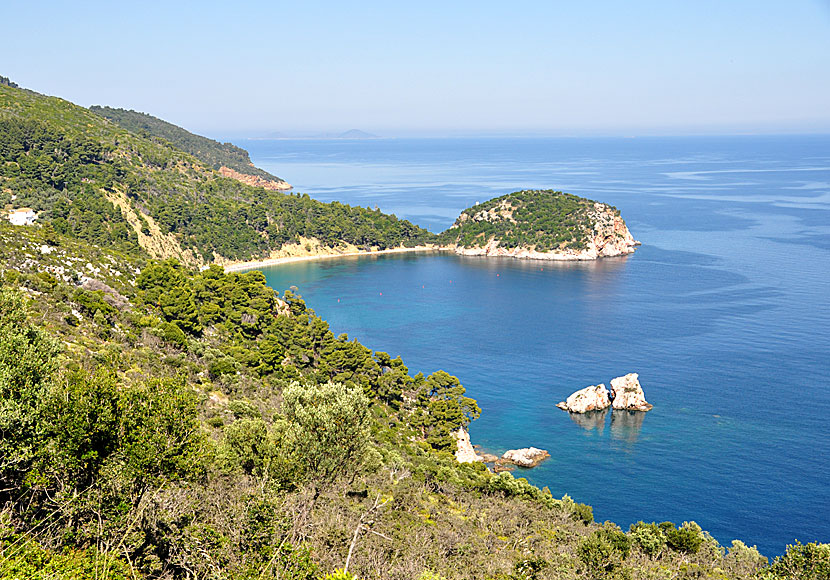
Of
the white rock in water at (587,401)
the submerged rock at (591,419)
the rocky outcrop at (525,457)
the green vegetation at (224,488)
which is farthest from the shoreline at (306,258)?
the rocky outcrop at (525,457)

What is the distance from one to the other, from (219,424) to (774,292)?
90.6m

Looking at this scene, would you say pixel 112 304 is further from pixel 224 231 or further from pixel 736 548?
pixel 224 231

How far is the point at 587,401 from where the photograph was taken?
59.4 m

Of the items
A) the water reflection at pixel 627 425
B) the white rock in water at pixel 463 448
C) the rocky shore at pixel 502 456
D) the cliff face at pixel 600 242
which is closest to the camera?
the white rock in water at pixel 463 448

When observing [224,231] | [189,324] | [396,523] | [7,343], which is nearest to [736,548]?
[396,523]

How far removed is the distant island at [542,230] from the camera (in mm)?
133500

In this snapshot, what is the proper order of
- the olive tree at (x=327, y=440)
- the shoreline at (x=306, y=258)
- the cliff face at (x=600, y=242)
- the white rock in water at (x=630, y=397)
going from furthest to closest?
the cliff face at (x=600, y=242)
the shoreline at (x=306, y=258)
the white rock in water at (x=630, y=397)
the olive tree at (x=327, y=440)

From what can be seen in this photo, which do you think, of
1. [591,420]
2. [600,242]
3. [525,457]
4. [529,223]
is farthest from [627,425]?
[529,223]

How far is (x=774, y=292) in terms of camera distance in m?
93.3

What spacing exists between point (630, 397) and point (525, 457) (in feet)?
50.7

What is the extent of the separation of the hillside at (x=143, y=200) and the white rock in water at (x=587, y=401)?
6503 centimetres

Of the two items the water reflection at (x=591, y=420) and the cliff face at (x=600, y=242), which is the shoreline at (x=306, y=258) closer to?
the cliff face at (x=600, y=242)

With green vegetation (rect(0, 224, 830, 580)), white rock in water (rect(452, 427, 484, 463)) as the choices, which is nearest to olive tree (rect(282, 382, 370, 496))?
green vegetation (rect(0, 224, 830, 580))

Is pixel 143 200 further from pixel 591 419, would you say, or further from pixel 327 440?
pixel 327 440
